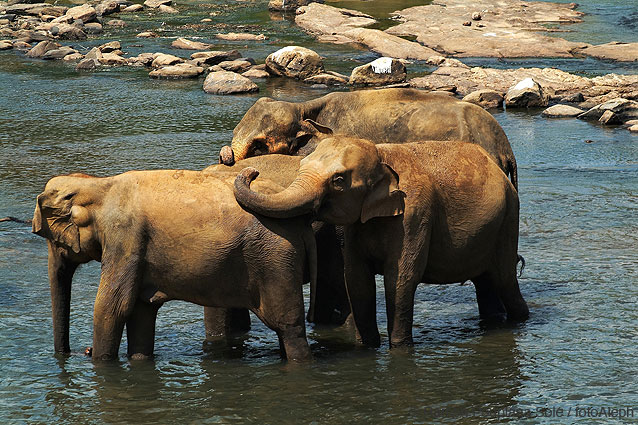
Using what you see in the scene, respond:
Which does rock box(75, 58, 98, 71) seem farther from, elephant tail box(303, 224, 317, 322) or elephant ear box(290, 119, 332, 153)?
elephant tail box(303, 224, 317, 322)

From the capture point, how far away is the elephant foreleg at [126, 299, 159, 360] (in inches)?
300

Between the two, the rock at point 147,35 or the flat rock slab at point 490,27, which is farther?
the rock at point 147,35

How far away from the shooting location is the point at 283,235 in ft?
23.5

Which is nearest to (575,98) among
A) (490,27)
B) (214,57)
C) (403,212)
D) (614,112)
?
(614,112)

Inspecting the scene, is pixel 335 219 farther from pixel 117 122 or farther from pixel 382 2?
pixel 382 2

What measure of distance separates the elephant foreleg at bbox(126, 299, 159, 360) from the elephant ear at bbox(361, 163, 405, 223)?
67.1 inches

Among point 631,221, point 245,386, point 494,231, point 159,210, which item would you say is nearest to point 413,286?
point 494,231

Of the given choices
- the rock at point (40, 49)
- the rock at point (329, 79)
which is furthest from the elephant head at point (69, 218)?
the rock at point (40, 49)

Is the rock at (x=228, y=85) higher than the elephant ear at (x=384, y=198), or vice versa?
the elephant ear at (x=384, y=198)

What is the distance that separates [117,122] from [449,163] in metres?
13.9

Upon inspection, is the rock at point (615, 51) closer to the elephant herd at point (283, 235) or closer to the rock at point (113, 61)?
the rock at point (113, 61)

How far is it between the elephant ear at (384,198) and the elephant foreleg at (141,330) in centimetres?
170

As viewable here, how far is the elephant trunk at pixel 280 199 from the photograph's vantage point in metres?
6.99

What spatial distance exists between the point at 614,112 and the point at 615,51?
981 centimetres
